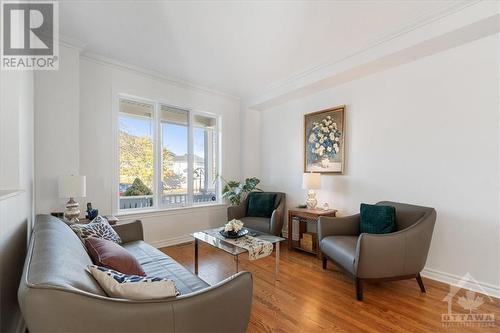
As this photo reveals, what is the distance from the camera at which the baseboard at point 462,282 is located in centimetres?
232

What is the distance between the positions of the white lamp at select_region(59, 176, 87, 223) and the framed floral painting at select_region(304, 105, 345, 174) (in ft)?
10.5

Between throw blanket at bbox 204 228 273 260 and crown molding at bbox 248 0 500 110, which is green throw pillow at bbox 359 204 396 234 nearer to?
throw blanket at bbox 204 228 273 260

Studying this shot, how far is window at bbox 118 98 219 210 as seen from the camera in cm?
364

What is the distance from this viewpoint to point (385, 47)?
8.97 ft

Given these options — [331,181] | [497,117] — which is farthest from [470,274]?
[331,181]

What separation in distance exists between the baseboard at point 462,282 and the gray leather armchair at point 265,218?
6.22 feet

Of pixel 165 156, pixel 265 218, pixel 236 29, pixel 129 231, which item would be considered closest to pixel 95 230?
pixel 129 231

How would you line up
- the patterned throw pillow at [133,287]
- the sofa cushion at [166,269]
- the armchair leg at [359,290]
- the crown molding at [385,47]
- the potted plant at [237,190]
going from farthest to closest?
the potted plant at [237,190], the armchair leg at [359,290], the crown molding at [385,47], the sofa cushion at [166,269], the patterned throw pillow at [133,287]

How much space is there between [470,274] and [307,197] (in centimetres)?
212

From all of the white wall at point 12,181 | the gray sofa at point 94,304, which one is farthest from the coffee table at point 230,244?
the white wall at point 12,181

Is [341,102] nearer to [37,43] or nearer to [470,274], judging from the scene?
[470,274]

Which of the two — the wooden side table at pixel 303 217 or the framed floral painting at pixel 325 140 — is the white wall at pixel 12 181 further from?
the framed floral painting at pixel 325 140

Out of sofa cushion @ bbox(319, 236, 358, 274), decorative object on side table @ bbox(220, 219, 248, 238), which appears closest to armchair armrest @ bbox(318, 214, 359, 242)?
sofa cushion @ bbox(319, 236, 358, 274)

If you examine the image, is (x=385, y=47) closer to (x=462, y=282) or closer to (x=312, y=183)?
(x=312, y=183)
